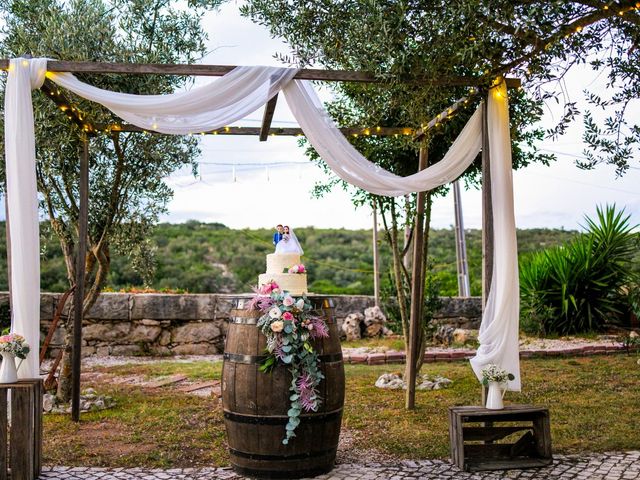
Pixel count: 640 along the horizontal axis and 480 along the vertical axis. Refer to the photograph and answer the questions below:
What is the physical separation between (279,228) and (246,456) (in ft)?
6.35

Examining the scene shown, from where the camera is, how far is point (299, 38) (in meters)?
4.89

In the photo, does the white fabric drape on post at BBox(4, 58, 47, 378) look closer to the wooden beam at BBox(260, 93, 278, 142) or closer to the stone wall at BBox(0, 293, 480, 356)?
the wooden beam at BBox(260, 93, 278, 142)

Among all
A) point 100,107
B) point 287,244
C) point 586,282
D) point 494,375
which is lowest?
point 494,375

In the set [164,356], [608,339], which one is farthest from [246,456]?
[608,339]

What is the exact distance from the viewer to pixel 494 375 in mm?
4402

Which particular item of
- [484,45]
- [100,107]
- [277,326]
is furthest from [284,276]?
[100,107]

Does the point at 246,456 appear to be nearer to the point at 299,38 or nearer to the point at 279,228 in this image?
the point at 279,228

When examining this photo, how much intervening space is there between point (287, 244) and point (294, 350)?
1460 mm

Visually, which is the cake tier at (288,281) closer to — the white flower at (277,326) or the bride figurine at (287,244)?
the bride figurine at (287,244)

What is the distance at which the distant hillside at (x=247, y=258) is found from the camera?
18578mm

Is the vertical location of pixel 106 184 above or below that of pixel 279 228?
above

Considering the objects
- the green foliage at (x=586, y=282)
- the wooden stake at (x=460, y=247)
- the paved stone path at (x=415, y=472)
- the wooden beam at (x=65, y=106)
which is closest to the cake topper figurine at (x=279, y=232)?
the wooden beam at (x=65, y=106)

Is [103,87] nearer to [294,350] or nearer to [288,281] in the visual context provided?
[288,281]

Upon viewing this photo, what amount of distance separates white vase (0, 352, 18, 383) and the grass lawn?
0.76 meters
